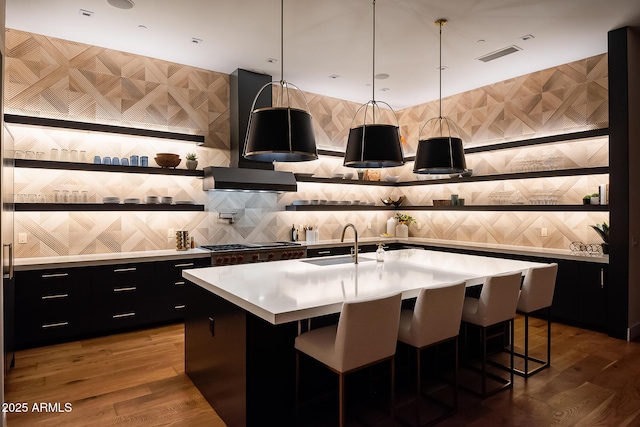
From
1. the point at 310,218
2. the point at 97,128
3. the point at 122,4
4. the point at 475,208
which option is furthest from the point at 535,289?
the point at 97,128

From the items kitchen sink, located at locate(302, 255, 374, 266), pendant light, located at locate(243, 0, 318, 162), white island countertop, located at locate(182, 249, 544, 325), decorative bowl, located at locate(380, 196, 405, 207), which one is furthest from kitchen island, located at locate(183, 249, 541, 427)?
decorative bowl, located at locate(380, 196, 405, 207)

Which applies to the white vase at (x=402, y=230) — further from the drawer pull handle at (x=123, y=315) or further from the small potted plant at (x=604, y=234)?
the drawer pull handle at (x=123, y=315)

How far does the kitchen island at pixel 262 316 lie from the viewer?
2.21 metres

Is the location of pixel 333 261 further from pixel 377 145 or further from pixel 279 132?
pixel 279 132

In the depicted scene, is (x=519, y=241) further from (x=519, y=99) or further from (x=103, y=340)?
(x=103, y=340)

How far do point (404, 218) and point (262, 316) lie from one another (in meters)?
5.59

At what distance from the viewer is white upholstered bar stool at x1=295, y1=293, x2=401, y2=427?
204 cm

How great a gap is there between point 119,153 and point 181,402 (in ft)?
10.9

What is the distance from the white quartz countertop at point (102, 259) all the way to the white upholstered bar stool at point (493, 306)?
3.14 meters

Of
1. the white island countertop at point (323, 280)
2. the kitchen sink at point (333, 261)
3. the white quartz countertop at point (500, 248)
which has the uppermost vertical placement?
the kitchen sink at point (333, 261)

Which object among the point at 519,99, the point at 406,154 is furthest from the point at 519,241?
the point at 406,154

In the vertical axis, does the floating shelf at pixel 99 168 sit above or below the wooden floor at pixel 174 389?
above

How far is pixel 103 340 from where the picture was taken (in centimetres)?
411

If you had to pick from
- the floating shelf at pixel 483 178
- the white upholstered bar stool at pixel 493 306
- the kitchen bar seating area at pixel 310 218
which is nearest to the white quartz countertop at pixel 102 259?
the kitchen bar seating area at pixel 310 218
